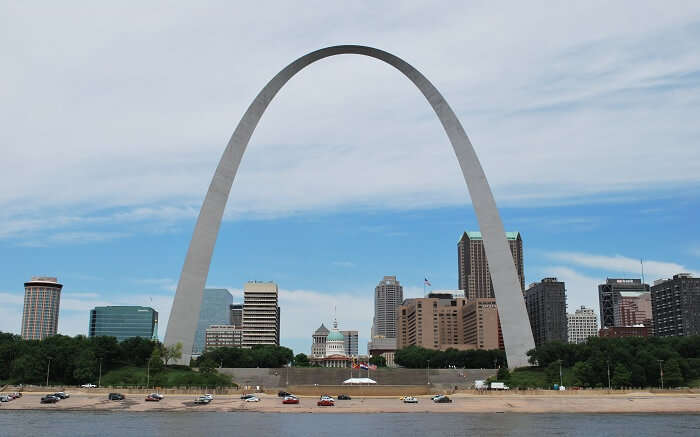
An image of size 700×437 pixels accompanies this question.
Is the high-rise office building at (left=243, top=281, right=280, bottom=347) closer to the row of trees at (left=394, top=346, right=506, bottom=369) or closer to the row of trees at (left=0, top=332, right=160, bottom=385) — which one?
the row of trees at (left=394, top=346, right=506, bottom=369)

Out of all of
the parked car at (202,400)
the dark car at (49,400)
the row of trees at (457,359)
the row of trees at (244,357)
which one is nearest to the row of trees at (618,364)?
the parked car at (202,400)

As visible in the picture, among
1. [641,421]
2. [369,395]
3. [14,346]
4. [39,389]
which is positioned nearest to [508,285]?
[369,395]

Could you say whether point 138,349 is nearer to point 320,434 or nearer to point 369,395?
point 369,395

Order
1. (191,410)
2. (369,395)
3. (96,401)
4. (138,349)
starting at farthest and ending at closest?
(138,349), (369,395), (96,401), (191,410)

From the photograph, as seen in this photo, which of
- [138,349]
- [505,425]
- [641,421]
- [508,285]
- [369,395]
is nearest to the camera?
[505,425]

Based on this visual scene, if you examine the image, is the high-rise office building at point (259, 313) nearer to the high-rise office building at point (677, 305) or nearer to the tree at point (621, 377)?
the high-rise office building at point (677, 305)

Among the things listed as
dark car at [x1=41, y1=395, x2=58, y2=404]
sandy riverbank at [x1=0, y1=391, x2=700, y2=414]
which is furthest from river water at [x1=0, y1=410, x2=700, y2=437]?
dark car at [x1=41, y1=395, x2=58, y2=404]

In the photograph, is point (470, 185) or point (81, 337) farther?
point (81, 337)
